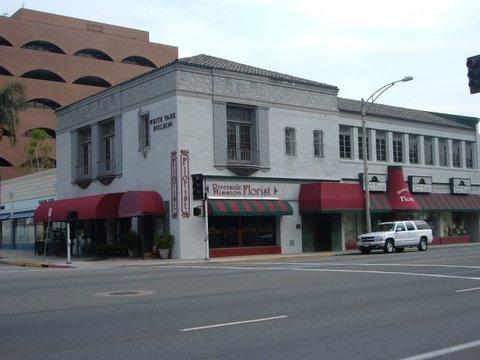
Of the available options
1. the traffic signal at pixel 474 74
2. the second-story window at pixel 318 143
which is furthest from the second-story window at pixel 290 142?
the traffic signal at pixel 474 74

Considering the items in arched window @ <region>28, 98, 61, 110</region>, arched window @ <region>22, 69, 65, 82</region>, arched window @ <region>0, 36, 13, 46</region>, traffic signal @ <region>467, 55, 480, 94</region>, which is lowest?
traffic signal @ <region>467, 55, 480, 94</region>

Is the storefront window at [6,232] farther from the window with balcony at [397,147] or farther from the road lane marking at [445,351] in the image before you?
the road lane marking at [445,351]

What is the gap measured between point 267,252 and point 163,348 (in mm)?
26742

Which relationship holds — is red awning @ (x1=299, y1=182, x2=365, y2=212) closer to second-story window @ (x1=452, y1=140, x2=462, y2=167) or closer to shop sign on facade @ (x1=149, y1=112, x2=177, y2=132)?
shop sign on facade @ (x1=149, y1=112, x2=177, y2=132)

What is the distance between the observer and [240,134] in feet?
114

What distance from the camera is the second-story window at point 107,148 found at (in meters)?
37.7

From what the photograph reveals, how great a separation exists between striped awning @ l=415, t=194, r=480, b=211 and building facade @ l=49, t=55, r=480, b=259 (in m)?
0.22

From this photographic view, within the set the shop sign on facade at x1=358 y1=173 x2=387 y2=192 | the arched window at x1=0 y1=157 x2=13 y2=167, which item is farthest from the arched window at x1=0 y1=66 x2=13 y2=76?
the shop sign on facade at x1=358 y1=173 x2=387 y2=192

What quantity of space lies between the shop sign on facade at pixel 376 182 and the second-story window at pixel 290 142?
6.01 metres

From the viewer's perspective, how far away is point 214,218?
33156 mm

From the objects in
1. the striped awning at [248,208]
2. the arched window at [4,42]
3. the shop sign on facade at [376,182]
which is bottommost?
the striped awning at [248,208]

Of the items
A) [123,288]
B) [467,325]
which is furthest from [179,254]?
[467,325]

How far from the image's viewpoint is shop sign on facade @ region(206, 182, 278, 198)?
3297 cm

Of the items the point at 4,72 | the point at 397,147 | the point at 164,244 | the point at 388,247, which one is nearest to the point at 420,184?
the point at 397,147
